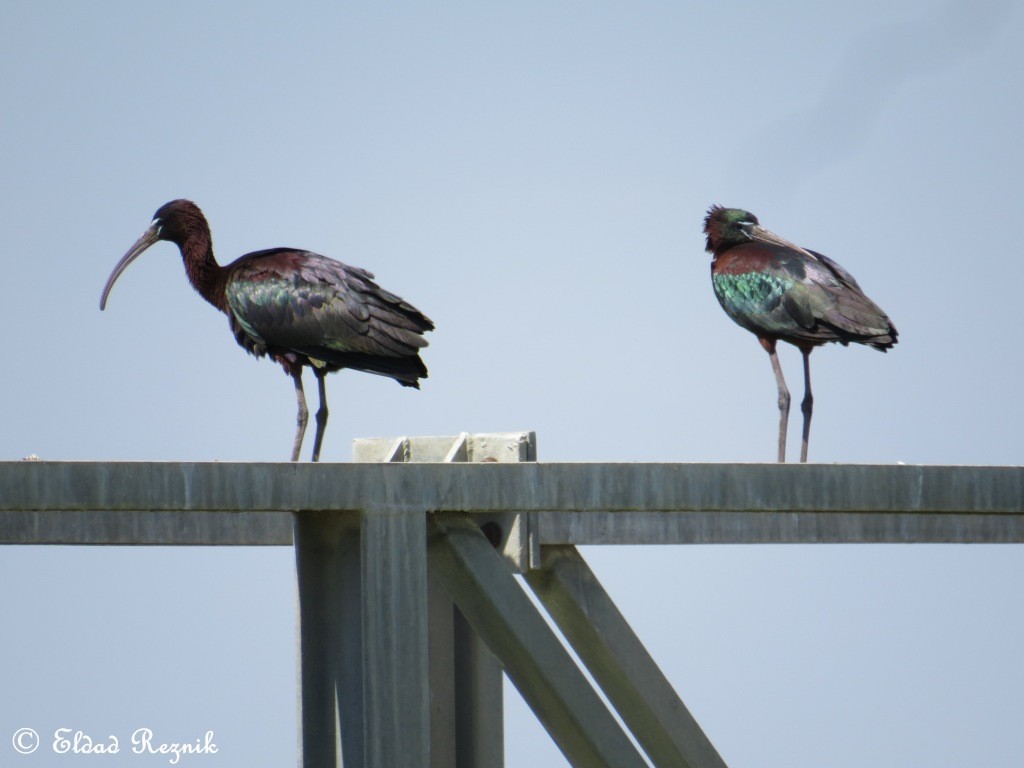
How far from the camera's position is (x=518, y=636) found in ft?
17.7

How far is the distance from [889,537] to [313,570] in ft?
8.01

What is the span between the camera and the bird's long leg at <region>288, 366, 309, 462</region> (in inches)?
341

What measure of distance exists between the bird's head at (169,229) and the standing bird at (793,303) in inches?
139

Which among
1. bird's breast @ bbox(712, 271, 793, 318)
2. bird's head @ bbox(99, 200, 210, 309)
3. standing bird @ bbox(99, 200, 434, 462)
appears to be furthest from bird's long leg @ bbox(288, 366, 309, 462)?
bird's breast @ bbox(712, 271, 793, 318)

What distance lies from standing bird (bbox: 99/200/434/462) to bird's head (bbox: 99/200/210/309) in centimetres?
57

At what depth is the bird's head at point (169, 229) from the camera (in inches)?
386

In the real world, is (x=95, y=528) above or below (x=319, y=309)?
below

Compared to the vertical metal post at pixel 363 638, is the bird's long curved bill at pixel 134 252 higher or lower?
higher

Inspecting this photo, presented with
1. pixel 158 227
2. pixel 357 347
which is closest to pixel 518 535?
pixel 357 347

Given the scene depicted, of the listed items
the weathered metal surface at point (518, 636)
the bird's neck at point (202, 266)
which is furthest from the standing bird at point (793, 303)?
the weathered metal surface at point (518, 636)

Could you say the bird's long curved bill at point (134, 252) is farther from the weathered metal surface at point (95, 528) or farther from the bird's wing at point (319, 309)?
the weathered metal surface at point (95, 528)

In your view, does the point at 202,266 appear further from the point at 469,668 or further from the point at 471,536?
the point at 471,536

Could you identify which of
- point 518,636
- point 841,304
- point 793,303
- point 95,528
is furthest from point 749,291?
point 95,528

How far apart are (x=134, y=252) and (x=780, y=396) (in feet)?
14.5
